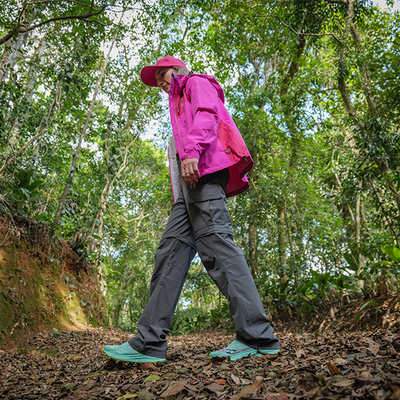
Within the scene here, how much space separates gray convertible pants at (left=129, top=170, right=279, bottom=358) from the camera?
5.96ft

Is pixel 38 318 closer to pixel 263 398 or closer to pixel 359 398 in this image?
pixel 263 398

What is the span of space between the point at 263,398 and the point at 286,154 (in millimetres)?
6835

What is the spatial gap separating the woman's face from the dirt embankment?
2.73 metres

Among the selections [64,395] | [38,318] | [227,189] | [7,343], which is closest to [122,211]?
[38,318]

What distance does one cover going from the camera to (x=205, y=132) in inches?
79.7

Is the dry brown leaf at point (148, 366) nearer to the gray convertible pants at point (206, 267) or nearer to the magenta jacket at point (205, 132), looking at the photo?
the gray convertible pants at point (206, 267)

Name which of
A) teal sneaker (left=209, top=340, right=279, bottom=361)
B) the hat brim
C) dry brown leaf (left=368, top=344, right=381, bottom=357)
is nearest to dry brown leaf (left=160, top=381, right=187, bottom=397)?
teal sneaker (left=209, top=340, right=279, bottom=361)

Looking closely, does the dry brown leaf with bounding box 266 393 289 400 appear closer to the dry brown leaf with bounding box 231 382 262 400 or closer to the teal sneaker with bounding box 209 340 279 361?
the dry brown leaf with bounding box 231 382 262 400

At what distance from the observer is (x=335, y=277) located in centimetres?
414

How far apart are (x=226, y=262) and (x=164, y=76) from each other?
1687 mm

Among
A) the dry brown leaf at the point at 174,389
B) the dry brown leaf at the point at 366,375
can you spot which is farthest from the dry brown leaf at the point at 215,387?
the dry brown leaf at the point at 366,375

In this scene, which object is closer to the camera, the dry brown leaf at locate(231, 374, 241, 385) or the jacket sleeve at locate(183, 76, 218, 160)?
the dry brown leaf at locate(231, 374, 241, 385)

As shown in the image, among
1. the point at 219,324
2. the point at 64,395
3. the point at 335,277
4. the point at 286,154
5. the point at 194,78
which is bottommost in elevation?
the point at 219,324

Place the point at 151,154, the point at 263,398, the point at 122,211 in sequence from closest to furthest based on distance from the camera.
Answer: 1. the point at 263,398
2. the point at 122,211
3. the point at 151,154
